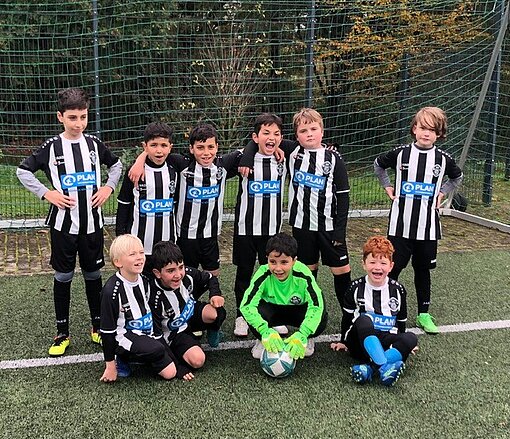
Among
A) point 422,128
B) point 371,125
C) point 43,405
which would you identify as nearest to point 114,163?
point 43,405

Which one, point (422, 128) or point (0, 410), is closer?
point (0, 410)

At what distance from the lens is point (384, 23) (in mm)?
9188

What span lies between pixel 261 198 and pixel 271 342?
3.72ft

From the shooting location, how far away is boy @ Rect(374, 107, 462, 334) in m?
4.28

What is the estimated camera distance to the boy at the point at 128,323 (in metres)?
3.36

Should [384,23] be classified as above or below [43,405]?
above

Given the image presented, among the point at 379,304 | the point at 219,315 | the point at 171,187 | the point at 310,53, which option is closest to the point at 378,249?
the point at 379,304

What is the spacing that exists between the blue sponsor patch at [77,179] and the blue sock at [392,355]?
2.17m

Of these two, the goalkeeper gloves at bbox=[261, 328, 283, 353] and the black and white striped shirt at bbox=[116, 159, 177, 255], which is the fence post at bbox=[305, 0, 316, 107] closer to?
the black and white striped shirt at bbox=[116, 159, 177, 255]

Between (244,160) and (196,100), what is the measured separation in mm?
4099

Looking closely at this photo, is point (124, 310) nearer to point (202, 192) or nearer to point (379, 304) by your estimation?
point (202, 192)

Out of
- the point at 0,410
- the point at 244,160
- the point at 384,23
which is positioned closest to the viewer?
the point at 0,410

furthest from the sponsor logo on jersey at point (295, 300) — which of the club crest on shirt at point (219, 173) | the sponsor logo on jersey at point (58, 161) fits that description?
the sponsor logo on jersey at point (58, 161)

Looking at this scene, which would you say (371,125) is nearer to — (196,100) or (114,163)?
(196,100)
